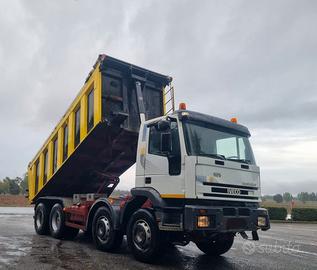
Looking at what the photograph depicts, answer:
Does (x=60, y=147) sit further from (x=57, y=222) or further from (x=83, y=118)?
(x=57, y=222)

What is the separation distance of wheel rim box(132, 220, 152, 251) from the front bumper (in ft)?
2.82

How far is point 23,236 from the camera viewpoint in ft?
34.0

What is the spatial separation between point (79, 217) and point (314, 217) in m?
19.3

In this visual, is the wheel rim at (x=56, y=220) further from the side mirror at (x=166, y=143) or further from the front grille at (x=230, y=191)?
the front grille at (x=230, y=191)

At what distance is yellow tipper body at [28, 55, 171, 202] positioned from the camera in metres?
8.20

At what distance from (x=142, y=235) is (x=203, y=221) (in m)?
1.33

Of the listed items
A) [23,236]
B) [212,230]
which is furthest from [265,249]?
[23,236]

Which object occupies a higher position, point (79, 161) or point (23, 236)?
point (79, 161)

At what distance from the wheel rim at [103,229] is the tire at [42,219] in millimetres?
3155

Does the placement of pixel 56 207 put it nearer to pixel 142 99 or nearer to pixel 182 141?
pixel 142 99

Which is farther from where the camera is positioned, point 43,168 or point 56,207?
point 43,168

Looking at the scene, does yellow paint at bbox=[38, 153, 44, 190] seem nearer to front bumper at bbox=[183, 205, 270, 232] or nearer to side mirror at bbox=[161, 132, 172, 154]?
side mirror at bbox=[161, 132, 172, 154]

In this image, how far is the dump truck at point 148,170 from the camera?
6.33 m

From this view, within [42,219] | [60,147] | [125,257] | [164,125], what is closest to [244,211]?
[164,125]
